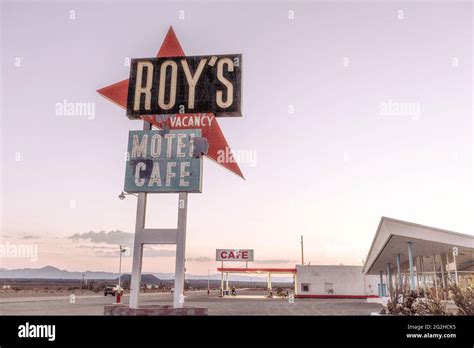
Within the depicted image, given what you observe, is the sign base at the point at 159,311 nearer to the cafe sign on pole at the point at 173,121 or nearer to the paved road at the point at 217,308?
the cafe sign on pole at the point at 173,121

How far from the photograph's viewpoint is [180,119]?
55.6ft

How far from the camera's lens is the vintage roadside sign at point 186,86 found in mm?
16219

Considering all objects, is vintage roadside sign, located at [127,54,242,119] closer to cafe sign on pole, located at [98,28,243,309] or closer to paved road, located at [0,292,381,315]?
cafe sign on pole, located at [98,28,243,309]

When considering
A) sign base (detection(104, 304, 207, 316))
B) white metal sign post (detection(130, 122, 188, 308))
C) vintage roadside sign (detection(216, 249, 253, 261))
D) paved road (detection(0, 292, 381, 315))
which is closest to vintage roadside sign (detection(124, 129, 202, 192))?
white metal sign post (detection(130, 122, 188, 308))

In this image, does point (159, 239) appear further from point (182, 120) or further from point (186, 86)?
point (186, 86)

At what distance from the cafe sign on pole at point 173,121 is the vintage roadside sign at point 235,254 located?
34.5m

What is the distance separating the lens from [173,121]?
16875 millimetres

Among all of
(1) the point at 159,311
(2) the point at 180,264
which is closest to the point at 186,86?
(2) the point at 180,264

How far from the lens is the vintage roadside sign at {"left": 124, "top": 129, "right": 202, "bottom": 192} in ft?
52.1

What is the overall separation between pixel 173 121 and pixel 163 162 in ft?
6.24

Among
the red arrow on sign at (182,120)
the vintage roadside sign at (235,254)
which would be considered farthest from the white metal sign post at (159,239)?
the vintage roadside sign at (235,254)
